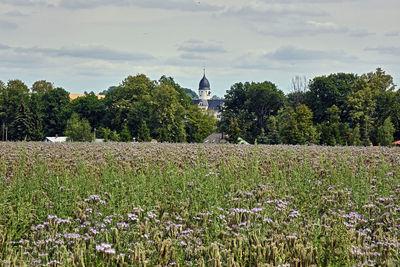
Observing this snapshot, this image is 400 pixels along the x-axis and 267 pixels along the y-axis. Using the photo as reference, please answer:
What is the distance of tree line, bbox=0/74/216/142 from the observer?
2803 inches

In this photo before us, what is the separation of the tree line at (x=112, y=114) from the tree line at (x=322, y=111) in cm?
735

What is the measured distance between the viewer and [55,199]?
846cm

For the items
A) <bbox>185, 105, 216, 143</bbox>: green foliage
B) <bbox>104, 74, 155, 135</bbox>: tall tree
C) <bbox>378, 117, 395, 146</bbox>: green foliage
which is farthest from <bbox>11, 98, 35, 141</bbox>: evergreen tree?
<bbox>378, 117, 395, 146</bbox>: green foliage

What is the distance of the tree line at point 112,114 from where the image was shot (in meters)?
71.2

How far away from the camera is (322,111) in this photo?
74.1 meters

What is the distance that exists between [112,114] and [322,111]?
105 ft

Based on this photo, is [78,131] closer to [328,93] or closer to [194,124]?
[194,124]

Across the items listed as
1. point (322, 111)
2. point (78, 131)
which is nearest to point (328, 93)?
point (322, 111)

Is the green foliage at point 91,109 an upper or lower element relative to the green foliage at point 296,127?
upper

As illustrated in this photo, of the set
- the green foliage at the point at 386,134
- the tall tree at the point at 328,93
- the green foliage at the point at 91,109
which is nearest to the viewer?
the green foliage at the point at 386,134

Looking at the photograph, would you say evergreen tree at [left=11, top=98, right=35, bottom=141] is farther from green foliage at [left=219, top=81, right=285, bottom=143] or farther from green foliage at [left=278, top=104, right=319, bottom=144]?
green foliage at [left=278, top=104, right=319, bottom=144]

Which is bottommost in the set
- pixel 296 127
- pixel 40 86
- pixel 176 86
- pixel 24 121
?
pixel 296 127

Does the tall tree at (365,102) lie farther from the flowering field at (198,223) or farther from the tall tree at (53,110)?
the flowering field at (198,223)

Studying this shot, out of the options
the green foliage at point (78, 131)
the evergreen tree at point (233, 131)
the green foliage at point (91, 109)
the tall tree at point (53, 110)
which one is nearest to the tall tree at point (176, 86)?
the green foliage at point (91, 109)
